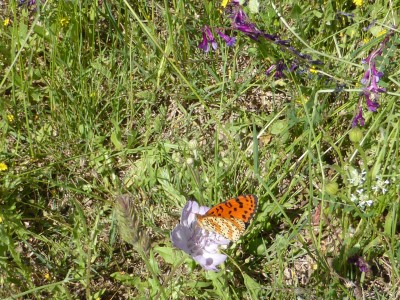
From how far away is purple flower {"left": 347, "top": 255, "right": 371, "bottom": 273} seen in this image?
208cm

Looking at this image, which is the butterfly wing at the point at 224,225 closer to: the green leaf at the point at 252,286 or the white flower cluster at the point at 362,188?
the green leaf at the point at 252,286

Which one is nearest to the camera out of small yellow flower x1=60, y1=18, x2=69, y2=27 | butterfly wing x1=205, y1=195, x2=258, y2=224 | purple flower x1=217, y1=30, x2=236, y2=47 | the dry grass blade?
the dry grass blade

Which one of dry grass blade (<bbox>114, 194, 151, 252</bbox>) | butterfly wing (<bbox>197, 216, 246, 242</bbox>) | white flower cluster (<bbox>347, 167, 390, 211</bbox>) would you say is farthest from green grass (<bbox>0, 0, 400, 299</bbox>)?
dry grass blade (<bbox>114, 194, 151, 252</bbox>)

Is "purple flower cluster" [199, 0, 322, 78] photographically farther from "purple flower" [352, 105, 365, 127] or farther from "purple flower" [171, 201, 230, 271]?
"purple flower" [171, 201, 230, 271]

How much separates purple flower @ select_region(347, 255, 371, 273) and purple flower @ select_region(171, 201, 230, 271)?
0.46 meters

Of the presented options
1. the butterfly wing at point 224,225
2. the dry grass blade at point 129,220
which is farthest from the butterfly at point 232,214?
the dry grass blade at point 129,220

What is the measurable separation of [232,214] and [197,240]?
0.22 m

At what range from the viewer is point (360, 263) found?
210 cm

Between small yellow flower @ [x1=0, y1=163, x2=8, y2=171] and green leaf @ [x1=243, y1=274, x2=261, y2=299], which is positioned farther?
small yellow flower @ [x1=0, y1=163, x2=8, y2=171]

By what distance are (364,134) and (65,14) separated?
1.42m

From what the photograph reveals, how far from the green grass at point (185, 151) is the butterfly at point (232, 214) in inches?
8.1

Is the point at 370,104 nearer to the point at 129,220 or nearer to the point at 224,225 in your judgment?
the point at 224,225

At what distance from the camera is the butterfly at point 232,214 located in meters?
1.88

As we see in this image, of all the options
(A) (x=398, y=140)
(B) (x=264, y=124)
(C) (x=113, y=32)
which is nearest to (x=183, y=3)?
(C) (x=113, y=32)
